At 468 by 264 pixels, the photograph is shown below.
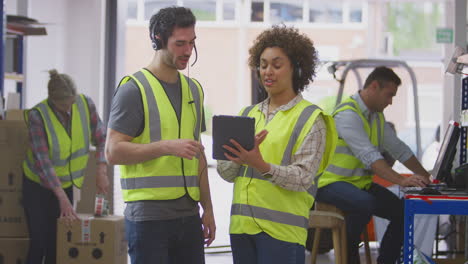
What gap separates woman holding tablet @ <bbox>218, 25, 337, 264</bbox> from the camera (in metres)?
2.43

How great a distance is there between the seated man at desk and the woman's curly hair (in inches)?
71.8

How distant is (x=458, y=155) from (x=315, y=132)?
2.12m

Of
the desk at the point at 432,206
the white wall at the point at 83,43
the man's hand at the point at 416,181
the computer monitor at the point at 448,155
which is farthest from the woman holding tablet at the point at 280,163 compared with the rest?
the white wall at the point at 83,43

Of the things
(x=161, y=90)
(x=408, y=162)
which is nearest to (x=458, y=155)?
(x=408, y=162)

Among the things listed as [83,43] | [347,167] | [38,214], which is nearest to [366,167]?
[347,167]

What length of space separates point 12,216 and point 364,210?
2.21 metres

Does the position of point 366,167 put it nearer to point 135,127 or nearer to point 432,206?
point 432,206

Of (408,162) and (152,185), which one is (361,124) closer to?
(408,162)

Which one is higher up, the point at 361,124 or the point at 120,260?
the point at 361,124

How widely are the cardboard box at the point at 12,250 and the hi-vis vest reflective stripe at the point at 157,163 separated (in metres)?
2.47


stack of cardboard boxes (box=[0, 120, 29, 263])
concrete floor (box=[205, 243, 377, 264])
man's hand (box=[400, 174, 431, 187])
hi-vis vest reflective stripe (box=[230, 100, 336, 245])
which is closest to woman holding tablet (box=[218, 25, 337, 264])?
hi-vis vest reflective stripe (box=[230, 100, 336, 245])

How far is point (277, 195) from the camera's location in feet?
8.13

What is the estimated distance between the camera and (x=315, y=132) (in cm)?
249

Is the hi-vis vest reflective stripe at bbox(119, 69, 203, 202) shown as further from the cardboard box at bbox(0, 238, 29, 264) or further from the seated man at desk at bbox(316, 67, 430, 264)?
the cardboard box at bbox(0, 238, 29, 264)
